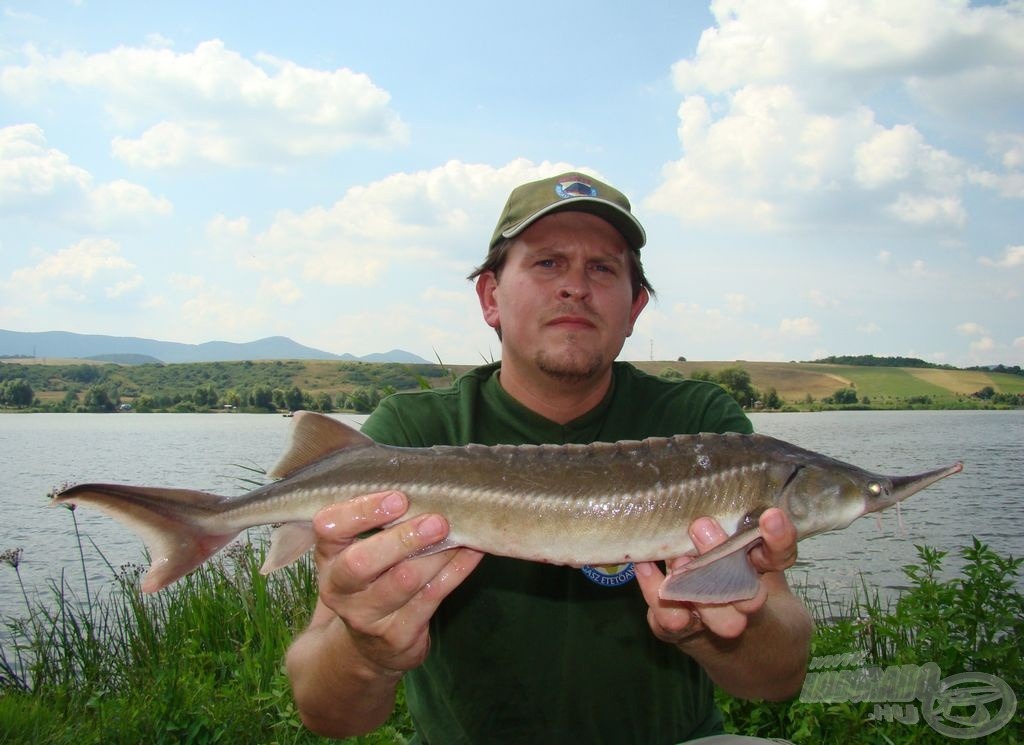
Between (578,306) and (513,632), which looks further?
(578,306)

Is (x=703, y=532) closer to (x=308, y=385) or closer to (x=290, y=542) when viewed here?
(x=290, y=542)

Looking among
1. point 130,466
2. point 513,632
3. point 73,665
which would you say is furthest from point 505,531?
point 130,466

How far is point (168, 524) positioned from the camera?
2484 mm

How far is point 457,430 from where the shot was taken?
318cm

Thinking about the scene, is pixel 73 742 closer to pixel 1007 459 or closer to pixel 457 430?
Answer: pixel 457 430

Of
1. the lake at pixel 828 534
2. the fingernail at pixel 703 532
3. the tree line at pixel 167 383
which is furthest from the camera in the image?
the tree line at pixel 167 383

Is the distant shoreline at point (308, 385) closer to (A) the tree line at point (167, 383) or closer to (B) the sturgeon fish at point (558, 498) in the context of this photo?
(A) the tree line at point (167, 383)

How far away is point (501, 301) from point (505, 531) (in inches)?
48.2

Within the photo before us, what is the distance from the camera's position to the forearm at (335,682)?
2564mm

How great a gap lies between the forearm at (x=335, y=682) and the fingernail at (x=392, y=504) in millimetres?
495

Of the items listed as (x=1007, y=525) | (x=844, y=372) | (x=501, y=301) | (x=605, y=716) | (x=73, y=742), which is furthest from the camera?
(x=844, y=372)

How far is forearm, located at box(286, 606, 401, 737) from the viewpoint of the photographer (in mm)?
2564

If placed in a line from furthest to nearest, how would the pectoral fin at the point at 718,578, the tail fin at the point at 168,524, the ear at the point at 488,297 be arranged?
the ear at the point at 488,297
the tail fin at the point at 168,524
the pectoral fin at the point at 718,578
